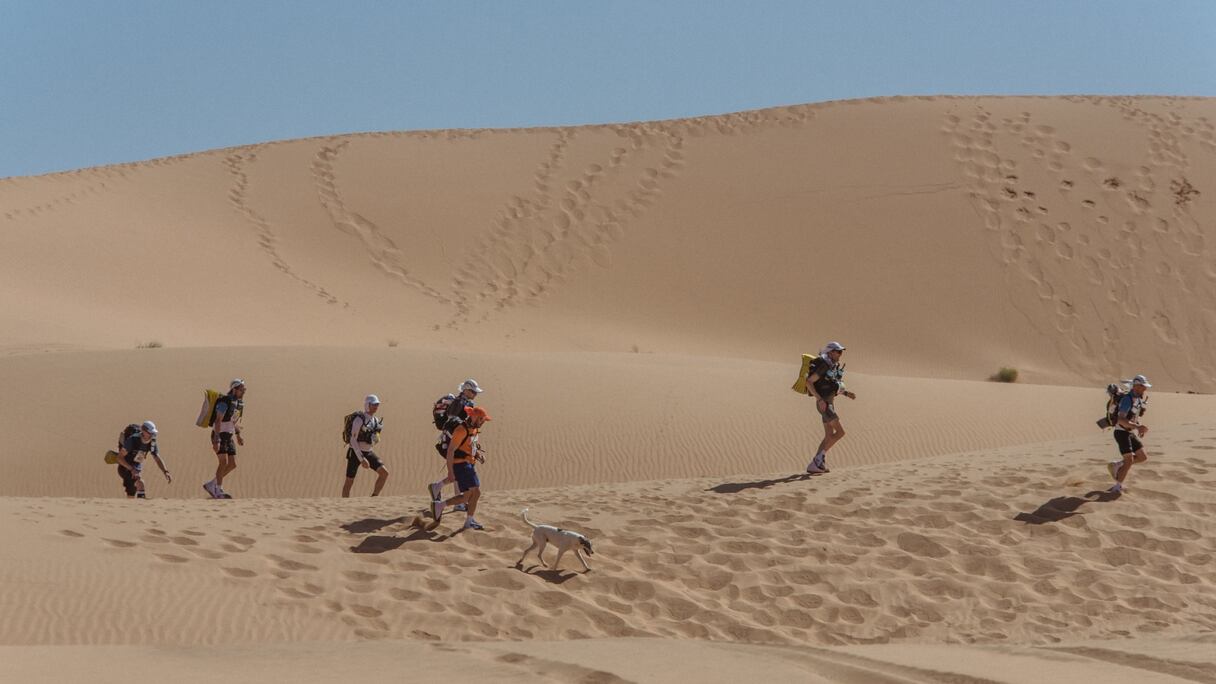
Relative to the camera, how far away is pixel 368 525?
11547 millimetres

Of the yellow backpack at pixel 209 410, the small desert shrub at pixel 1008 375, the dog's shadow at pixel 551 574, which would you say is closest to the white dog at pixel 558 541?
the dog's shadow at pixel 551 574

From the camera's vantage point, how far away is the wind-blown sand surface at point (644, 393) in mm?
9062

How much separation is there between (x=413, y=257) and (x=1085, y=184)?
2107 centimetres

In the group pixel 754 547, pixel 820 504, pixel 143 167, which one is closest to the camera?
pixel 754 547

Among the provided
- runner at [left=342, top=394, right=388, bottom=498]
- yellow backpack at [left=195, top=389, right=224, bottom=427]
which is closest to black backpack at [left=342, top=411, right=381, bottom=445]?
runner at [left=342, top=394, right=388, bottom=498]

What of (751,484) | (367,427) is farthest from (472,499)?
(751,484)

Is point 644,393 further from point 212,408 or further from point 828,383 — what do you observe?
point 212,408

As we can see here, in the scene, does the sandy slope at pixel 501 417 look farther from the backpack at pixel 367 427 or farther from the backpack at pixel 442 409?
the backpack at pixel 442 409

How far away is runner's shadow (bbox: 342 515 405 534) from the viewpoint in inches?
446

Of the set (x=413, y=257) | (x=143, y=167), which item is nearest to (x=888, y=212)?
(x=413, y=257)

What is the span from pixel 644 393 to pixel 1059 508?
845 centimetres

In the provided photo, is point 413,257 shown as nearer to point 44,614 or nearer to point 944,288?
point 944,288

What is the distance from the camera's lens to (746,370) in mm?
22859

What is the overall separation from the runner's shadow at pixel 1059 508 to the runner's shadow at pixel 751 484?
8.37 feet
